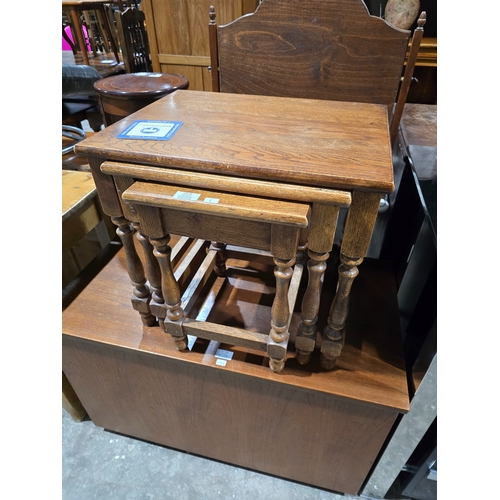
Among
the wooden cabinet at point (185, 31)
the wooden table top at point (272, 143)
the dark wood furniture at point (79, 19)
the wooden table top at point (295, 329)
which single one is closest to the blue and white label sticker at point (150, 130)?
the wooden table top at point (272, 143)

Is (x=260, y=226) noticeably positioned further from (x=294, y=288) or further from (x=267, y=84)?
(x=267, y=84)

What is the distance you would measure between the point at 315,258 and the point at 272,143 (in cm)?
22

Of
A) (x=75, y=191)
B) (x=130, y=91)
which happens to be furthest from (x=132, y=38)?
(x=75, y=191)

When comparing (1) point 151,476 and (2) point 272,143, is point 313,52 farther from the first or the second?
(1) point 151,476

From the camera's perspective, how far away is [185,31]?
188 cm

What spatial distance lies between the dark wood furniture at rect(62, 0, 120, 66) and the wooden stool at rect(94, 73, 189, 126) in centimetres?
179

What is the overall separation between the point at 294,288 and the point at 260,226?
0.32 metres

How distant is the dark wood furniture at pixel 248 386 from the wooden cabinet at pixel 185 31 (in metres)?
1.43

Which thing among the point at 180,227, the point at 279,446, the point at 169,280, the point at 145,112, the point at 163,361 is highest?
the point at 145,112

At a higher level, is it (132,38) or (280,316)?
(132,38)

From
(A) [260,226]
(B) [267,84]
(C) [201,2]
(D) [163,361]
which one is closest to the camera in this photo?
(A) [260,226]

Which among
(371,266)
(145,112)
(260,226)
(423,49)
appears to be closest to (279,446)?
(371,266)

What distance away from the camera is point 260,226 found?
1.75 feet

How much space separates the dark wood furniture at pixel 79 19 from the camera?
246 centimetres
